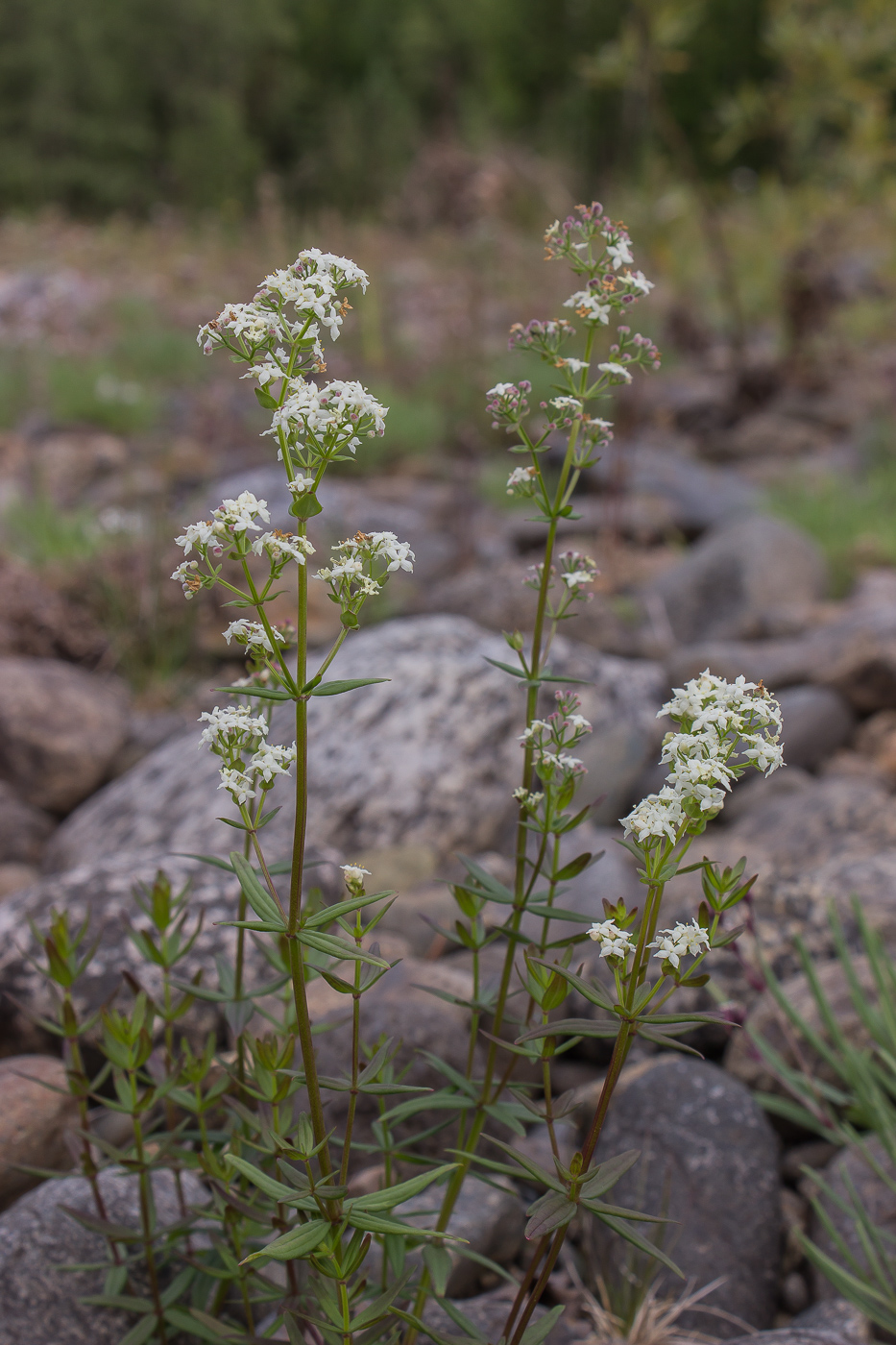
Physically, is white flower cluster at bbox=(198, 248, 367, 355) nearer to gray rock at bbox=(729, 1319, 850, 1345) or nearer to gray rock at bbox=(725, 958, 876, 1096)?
gray rock at bbox=(729, 1319, 850, 1345)

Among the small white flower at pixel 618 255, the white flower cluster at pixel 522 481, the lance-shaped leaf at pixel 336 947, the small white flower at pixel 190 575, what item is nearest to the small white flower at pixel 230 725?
the small white flower at pixel 190 575

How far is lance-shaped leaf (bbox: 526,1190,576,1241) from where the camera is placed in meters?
1.16

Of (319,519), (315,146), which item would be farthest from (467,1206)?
(315,146)

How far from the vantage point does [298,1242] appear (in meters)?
1.16

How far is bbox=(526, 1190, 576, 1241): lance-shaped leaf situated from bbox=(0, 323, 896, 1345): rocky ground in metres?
0.36

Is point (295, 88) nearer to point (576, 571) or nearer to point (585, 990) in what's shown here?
point (576, 571)

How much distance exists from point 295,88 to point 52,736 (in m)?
21.2

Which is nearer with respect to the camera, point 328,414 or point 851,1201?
point 328,414

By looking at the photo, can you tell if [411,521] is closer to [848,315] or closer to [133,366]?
[133,366]

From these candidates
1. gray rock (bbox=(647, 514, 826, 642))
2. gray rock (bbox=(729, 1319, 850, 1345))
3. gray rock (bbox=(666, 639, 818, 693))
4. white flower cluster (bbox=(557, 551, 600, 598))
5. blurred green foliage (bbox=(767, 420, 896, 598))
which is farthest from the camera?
blurred green foliage (bbox=(767, 420, 896, 598))

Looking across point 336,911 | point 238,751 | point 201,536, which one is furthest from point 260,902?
point 201,536

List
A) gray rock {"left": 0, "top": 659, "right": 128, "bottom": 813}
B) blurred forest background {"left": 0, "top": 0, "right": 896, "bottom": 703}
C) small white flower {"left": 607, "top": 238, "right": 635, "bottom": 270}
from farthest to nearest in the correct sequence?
blurred forest background {"left": 0, "top": 0, "right": 896, "bottom": 703} → gray rock {"left": 0, "top": 659, "right": 128, "bottom": 813} → small white flower {"left": 607, "top": 238, "right": 635, "bottom": 270}

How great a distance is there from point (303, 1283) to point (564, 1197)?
55cm

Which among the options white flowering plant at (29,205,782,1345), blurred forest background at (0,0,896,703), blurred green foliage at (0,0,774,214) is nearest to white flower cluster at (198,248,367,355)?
white flowering plant at (29,205,782,1345)
